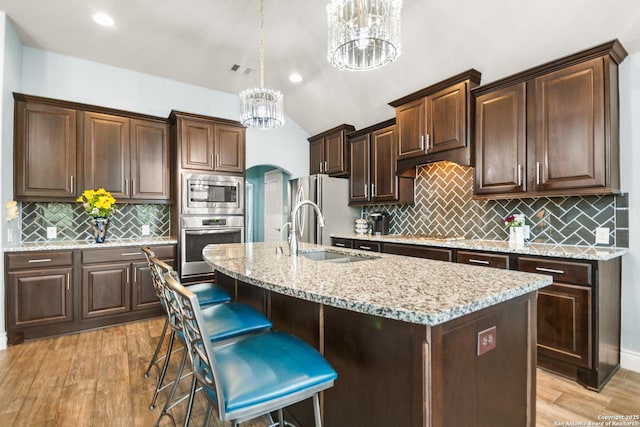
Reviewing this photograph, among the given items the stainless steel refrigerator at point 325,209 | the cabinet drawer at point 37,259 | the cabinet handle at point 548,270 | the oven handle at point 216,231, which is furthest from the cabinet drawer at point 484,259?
the cabinet drawer at point 37,259

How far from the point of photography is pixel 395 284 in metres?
1.21

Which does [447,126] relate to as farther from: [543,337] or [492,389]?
[492,389]

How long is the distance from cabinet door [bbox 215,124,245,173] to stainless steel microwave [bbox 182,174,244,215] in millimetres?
132

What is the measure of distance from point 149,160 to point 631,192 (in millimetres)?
4710

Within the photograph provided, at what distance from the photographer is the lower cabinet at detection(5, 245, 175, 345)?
293cm

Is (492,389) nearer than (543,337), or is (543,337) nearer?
(492,389)

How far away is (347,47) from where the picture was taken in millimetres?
1961

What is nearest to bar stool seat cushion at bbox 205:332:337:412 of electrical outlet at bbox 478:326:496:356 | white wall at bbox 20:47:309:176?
electrical outlet at bbox 478:326:496:356

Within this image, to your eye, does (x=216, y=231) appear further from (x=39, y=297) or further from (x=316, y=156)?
(x=316, y=156)

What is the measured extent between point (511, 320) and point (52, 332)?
393 cm

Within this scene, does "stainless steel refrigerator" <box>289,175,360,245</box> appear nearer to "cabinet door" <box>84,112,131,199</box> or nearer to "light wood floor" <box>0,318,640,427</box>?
"cabinet door" <box>84,112,131,199</box>

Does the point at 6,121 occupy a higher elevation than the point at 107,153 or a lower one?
higher

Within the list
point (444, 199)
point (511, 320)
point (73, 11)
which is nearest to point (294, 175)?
point (444, 199)

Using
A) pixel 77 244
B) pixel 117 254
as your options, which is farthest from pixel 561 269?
pixel 77 244
